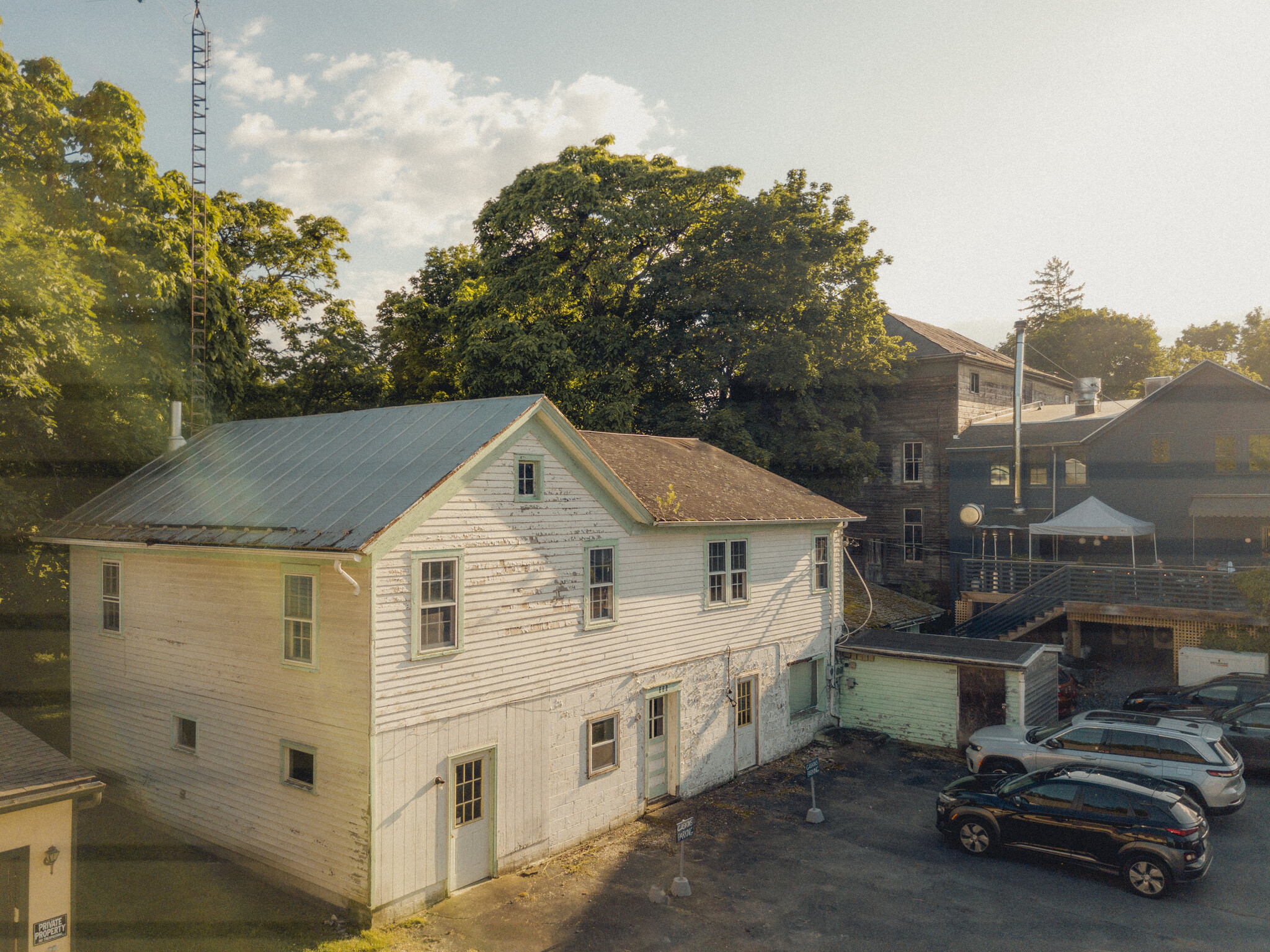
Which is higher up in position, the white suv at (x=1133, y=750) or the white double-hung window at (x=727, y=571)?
the white double-hung window at (x=727, y=571)

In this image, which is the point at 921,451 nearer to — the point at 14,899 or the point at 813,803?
the point at 813,803

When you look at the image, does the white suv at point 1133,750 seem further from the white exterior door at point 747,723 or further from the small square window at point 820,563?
the small square window at point 820,563

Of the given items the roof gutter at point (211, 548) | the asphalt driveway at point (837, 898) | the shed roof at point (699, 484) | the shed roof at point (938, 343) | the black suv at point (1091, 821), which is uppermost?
the shed roof at point (938, 343)

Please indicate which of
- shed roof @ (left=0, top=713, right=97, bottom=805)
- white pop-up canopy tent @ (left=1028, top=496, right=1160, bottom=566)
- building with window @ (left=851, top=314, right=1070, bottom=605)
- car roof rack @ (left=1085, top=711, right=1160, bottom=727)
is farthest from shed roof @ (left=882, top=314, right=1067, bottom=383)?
shed roof @ (left=0, top=713, right=97, bottom=805)

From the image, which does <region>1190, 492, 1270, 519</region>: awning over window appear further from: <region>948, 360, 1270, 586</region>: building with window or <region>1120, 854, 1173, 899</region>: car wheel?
<region>1120, 854, 1173, 899</region>: car wheel

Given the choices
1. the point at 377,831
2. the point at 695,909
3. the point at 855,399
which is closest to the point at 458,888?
the point at 377,831

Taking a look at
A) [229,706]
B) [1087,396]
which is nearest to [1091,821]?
[229,706]

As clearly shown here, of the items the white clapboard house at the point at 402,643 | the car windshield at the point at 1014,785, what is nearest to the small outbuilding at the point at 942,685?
the white clapboard house at the point at 402,643
